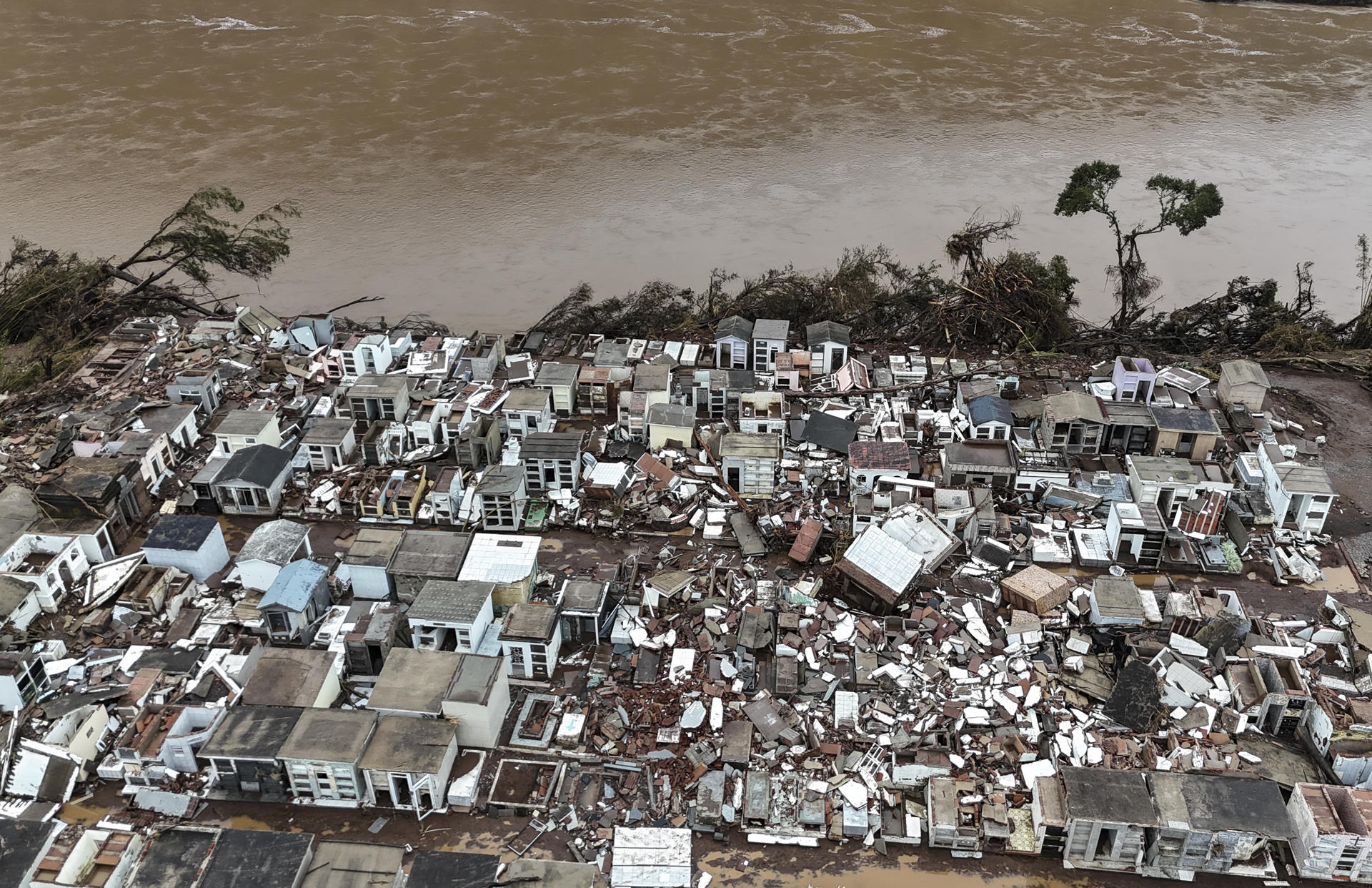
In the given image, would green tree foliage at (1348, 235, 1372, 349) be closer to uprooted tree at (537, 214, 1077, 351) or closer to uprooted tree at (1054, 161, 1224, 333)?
uprooted tree at (1054, 161, 1224, 333)

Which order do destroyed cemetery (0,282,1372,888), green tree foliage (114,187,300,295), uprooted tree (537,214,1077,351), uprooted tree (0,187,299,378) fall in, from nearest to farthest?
destroyed cemetery (0,282,1372,888) → uprooted tree (537,214,1077,351) → uprooted tree (0,187,299,378) → green tree foliage (114,187,300,295)

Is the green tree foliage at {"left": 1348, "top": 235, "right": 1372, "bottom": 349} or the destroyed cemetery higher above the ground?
the green tree foliage at {"left": 1348, "top": 235, "right": 1372, "bottom": 349}

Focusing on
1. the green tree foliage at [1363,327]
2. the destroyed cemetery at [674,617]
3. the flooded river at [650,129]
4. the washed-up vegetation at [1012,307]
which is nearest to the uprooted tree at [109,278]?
the flooded river at [650,129]

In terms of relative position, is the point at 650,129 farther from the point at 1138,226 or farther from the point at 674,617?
the point at 674,617

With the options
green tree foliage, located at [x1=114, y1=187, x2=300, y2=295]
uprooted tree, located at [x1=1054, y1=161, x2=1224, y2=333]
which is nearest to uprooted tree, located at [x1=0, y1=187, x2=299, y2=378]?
green tree foliage, located at [x1=114, y1=187, x2=300, y2=295]

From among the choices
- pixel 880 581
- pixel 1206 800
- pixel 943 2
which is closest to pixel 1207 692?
pixel 1206 800

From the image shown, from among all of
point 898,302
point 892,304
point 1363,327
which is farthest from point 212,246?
point 1363,327

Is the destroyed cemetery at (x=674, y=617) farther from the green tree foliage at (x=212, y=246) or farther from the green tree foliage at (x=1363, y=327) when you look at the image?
the green tree foliage at (x=212, y=246)
